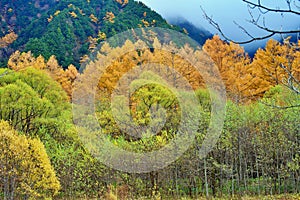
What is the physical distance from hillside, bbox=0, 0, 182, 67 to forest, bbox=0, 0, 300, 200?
23.3 meters

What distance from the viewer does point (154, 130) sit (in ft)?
71.8

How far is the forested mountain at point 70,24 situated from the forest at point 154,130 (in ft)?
76.4

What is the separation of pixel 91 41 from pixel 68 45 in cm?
480

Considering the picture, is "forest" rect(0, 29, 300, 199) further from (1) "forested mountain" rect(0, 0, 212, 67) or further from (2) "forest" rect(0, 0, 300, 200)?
(1) "forested mountain" rect(0, 0, 212, 67)

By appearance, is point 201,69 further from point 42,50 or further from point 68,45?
point 68,45

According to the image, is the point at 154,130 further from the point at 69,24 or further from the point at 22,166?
the point at 69,24

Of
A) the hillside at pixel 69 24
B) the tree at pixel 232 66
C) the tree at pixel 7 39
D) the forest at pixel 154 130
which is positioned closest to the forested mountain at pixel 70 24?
the hillside at pixel 69 24

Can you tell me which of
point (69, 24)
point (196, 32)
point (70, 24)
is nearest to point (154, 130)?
point (69, 24)

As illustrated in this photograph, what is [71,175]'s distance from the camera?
19953mm

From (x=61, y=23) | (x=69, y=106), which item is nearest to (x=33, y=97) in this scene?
(x=69, y=106)

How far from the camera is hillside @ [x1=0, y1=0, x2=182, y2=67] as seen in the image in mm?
57469

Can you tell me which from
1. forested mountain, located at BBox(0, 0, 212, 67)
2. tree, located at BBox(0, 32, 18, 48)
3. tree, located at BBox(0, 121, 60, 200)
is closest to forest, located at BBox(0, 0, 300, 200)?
tree, located at BBox(0, 121, 60, 200)

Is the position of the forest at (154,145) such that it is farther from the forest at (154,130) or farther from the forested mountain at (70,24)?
the forested mountain at (70,24)

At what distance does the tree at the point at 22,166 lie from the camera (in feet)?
49.3
